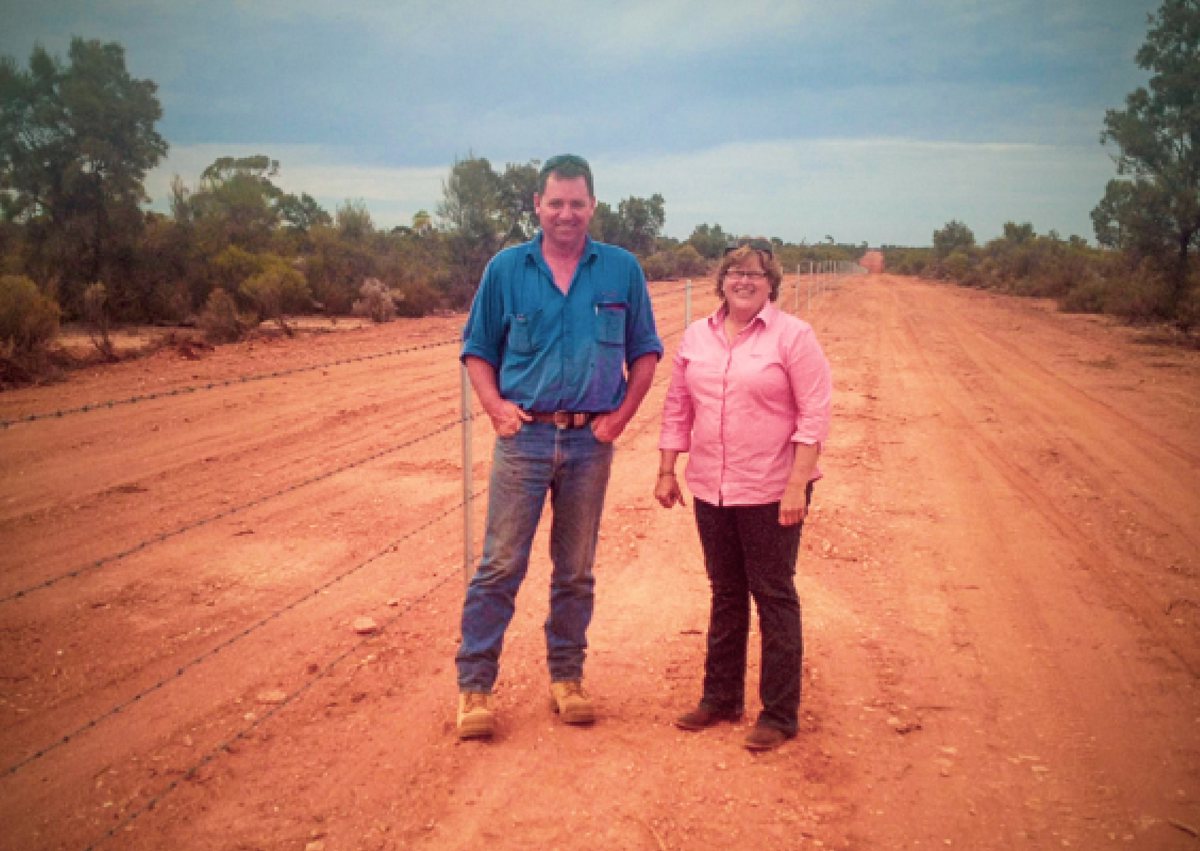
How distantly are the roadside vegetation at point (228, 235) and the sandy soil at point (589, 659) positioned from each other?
7639 millimetres

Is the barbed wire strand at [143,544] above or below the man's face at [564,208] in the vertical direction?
below

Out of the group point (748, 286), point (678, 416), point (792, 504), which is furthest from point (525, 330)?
point (792, 504)

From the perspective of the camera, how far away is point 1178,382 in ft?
42.0

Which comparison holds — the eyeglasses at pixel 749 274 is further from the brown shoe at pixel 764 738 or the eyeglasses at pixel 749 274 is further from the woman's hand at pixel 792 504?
the brown shoe at pixel 764 738

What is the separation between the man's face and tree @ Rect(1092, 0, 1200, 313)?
22.3 m

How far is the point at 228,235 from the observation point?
21812 mm

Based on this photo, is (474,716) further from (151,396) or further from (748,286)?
(151,396)

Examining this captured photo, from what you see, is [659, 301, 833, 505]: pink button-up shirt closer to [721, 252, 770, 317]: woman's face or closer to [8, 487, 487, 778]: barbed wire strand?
[721, 252, 770, 317]: woman's face

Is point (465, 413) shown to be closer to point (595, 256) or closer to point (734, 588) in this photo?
point (595, 256)

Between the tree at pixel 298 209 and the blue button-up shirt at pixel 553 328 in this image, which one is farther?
the tree at pixel 298 209

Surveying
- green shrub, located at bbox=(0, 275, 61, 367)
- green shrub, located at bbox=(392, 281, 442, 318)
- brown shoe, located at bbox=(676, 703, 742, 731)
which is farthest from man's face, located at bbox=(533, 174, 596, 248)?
green shrub, located at bbox=(392, 281, 442, 318)

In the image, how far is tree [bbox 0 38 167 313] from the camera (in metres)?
16.9

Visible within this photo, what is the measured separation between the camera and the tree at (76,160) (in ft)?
55.4

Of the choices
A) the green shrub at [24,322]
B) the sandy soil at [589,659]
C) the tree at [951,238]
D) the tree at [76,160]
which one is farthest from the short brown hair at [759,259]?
the tree at [951,238]
